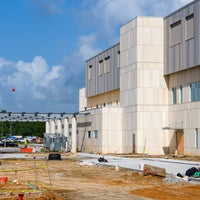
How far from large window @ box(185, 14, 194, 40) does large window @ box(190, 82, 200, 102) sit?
460 centimetres

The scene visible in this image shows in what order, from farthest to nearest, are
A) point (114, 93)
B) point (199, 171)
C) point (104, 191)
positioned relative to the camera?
point (114, 93) → point (199, 171) → point (104, 191)

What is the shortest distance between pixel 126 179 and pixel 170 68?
28.9 meters

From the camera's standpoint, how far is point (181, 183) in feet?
83.6

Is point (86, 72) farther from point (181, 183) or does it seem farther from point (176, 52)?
point (181, 183)

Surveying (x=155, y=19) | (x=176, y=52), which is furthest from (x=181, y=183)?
(x=155, y=19)

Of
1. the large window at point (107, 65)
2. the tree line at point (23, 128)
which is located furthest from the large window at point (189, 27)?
the tree line at point (23, 128)

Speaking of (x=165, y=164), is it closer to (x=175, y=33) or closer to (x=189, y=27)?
(x=189, y=27)

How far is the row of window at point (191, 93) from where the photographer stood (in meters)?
51.8

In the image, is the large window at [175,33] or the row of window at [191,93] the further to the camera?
the large window at [175,33]

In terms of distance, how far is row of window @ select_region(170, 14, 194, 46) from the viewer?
170 ft

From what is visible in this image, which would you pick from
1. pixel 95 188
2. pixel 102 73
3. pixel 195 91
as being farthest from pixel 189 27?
pixel 95 188

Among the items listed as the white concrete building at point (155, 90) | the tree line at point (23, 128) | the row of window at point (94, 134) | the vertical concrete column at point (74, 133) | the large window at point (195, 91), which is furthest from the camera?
the tree line at point (23, 128)

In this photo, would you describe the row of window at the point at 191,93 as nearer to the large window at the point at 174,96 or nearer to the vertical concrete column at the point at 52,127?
the large window at the point at 174,96

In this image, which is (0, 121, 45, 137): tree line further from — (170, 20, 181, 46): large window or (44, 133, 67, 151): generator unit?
(170, 20, 181, 46): large window
